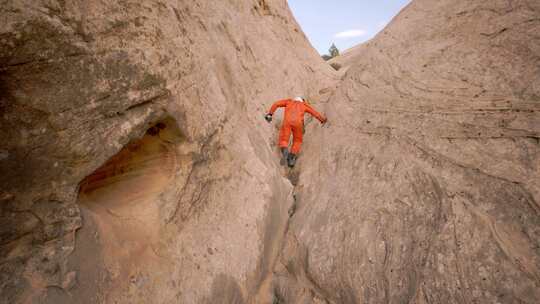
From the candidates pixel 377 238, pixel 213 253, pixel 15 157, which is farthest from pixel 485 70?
pixel 15 157

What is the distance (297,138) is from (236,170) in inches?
54.6

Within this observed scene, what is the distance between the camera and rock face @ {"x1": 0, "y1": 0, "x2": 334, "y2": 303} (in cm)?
163

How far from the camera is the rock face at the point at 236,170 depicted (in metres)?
1.71

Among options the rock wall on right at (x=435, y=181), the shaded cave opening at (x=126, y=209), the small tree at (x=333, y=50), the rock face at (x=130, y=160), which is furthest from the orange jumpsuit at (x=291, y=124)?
the small tree at (x=333, y=50)

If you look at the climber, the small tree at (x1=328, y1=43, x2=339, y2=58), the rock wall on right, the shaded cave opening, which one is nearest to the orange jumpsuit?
the climber

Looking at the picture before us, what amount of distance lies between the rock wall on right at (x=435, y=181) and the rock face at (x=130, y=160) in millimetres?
650

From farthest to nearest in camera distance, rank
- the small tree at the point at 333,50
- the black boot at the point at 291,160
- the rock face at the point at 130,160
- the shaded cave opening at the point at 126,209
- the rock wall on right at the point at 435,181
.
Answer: the small tree at the point at 333,50
the black boot at the point at 291,160
the rock wall on right at the point at 435,181
the shaded cave opening at the point at 126,209
the rock face at the point at 130,160

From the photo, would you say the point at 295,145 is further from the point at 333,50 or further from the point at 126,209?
the point at 333,50

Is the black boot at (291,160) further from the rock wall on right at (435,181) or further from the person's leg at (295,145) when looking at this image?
the rock wall on right at (435,181)

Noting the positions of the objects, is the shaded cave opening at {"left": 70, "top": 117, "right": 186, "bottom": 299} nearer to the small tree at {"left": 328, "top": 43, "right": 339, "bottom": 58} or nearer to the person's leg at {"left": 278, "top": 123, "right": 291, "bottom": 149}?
the person's leg at {"left": 278, "top": 123, "right": 291, "bottom": 149}

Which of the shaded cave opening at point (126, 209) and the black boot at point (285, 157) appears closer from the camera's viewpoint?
the shaded cave opening at point (126, 209)

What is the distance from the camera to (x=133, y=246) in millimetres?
2271

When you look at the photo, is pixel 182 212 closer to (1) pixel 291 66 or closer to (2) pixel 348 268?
(2) pixel 348 268

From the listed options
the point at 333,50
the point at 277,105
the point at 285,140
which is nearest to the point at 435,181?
the point at 285,140
